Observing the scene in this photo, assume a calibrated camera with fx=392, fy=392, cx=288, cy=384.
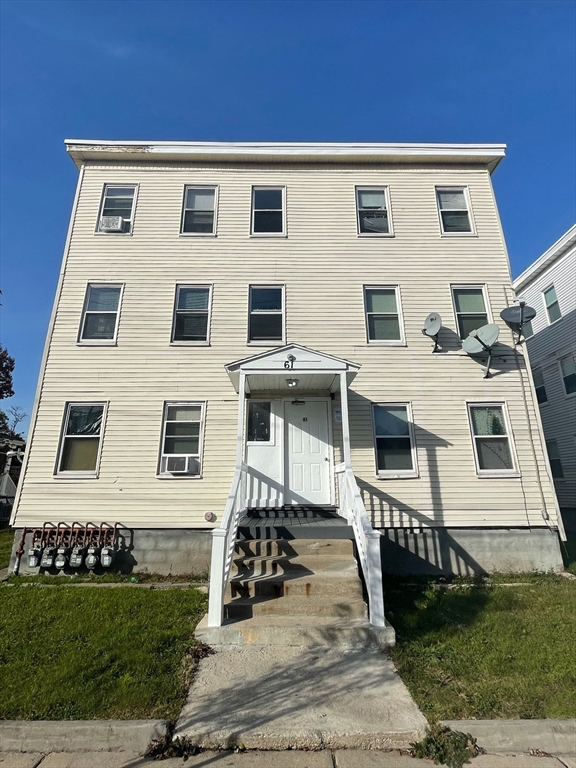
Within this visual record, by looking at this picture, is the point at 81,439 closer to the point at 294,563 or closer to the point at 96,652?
the point at 96,652

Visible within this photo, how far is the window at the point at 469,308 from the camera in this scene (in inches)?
370

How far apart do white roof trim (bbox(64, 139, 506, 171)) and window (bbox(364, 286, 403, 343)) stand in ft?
13.1

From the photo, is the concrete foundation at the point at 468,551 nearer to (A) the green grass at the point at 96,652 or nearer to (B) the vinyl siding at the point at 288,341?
(B) the vinyl siding at the point at 288,341

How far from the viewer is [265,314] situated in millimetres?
9383

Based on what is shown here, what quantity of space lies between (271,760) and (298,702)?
2.14ft

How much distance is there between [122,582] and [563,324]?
1714 cm

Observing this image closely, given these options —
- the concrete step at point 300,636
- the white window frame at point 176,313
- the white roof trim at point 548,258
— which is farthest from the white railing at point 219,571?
the white roof trim at point 548,258

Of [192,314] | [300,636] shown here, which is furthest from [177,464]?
[300,636]

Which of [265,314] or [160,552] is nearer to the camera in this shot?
[160,552]

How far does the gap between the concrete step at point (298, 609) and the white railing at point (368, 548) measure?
211mm

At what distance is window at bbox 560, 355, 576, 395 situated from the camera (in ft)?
48.8

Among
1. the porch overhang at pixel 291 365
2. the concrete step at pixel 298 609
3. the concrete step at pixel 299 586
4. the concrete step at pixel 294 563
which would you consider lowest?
the concrete step at pixel 298 609

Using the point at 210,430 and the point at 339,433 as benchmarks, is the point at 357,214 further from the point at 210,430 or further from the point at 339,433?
the point at 210,430

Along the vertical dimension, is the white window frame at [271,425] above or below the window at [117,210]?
below
